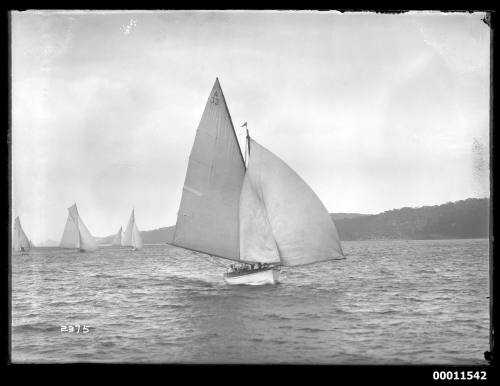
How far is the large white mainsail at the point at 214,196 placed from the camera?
2786 cm

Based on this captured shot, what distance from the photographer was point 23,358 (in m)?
14.4

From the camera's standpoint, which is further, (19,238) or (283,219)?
(283,219)

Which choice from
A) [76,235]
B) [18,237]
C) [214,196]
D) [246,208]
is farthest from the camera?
[76,235]

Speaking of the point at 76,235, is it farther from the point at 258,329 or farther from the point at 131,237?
the point at 258,329

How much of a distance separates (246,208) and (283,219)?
2180 mm

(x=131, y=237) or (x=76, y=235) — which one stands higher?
(x=76, y=235)

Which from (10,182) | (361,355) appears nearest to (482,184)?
(361,355)

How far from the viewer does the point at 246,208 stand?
92.4 feet

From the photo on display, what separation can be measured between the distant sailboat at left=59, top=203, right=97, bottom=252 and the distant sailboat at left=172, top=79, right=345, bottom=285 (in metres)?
33.9

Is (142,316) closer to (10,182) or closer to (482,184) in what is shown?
(10,182)

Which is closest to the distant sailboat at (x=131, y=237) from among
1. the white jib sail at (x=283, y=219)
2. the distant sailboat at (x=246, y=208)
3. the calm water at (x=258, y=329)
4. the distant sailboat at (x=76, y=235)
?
the distant sailboat at (x=76, y=235)

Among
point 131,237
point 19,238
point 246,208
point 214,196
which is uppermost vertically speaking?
point 214,196

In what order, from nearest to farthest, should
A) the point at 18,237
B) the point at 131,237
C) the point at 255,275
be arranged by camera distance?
the point at 18,237, the point at 255,275, the point at 131,237

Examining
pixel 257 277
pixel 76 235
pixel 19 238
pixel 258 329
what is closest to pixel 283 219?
pixel 257 277
